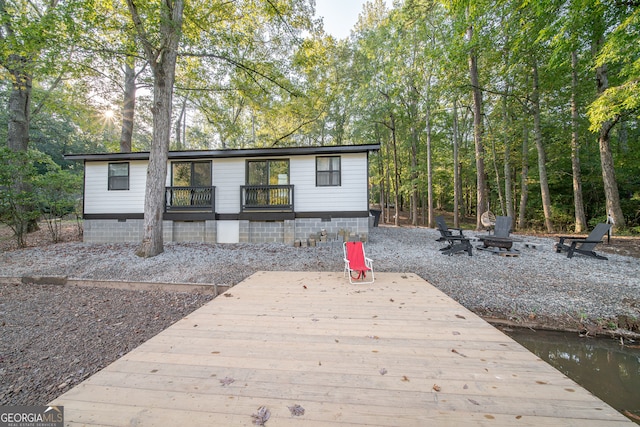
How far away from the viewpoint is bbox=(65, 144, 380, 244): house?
904 cm

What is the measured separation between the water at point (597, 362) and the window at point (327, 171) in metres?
6.94

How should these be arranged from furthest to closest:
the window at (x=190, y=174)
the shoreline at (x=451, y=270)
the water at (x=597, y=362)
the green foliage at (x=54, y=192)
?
the window at (x=190, y=174) < the green foliage at (x=54, y=192) < the shoreline at (x=451, y=270) < the water at (x=597, y=362)

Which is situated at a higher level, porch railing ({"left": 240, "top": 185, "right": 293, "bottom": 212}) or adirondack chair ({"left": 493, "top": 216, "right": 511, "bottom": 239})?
porch railing ({"left": 240, "top": 185, "right": 293, "bottom": 212})

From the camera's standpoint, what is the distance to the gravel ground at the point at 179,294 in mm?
2746

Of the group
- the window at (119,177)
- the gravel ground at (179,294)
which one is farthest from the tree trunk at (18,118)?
the gravel ground at (179,294)

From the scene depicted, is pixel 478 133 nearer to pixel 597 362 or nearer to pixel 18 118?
pixel 597 362

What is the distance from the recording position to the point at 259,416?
1.33 meters

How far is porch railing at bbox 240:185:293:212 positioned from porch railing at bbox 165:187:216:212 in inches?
51.5

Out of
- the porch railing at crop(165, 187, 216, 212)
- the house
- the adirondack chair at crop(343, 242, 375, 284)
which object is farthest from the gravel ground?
the porch railing at crop(165, 187, 216, 212)

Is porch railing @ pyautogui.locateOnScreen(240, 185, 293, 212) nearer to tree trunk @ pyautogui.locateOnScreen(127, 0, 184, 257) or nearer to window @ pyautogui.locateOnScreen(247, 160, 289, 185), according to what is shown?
window @ pyautogui.locateOnScreen(247, 160, 289, 185)

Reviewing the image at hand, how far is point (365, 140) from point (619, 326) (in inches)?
682

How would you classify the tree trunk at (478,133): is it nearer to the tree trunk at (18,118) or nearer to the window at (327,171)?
the window at (327,171)

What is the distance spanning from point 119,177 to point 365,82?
50.1ft

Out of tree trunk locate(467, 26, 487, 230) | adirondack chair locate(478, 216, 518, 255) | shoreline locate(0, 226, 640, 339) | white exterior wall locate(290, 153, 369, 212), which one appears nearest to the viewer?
shoreline locate(0, 226, 640, 339)
